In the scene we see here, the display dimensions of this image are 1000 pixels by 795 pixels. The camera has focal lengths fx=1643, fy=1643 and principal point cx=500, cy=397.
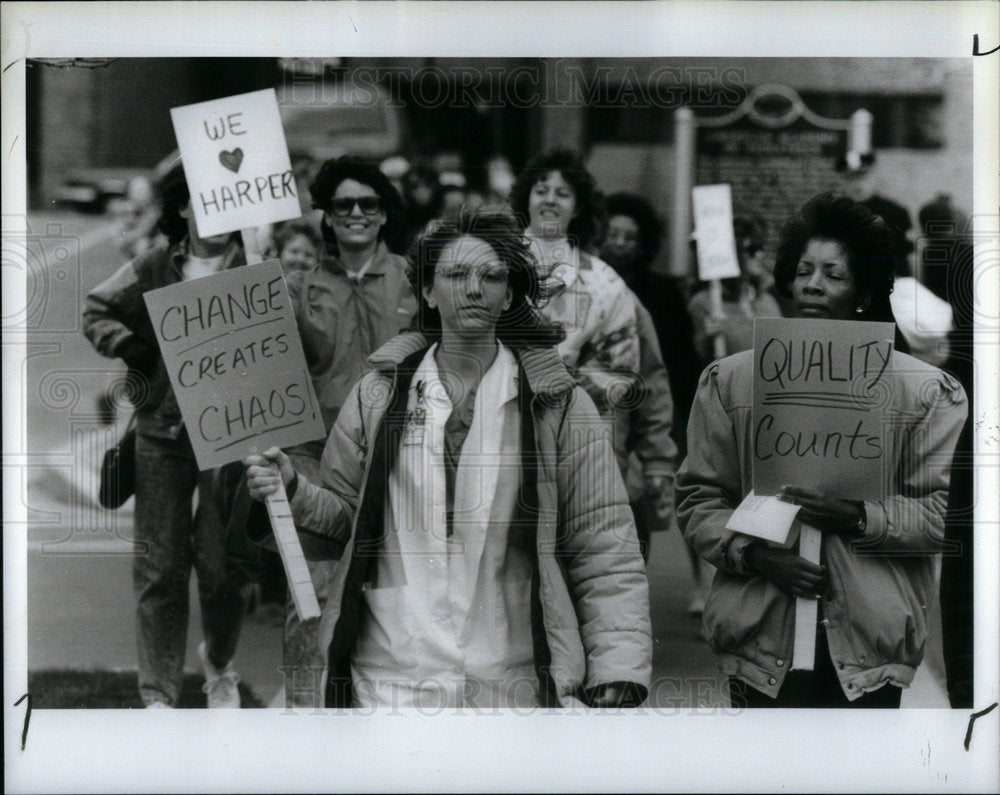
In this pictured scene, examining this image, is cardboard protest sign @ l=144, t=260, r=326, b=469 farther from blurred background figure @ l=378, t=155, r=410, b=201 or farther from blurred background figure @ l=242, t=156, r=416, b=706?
blurred background figure @ l=378, t=155, r=410, b=201

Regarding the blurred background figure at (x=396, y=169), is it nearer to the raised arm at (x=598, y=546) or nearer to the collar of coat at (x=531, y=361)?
the collar of coat at (x=531, y=361)

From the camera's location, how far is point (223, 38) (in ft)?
20.0

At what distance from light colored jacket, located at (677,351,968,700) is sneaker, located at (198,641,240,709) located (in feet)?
5.86

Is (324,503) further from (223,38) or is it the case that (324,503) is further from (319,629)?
(223,38)

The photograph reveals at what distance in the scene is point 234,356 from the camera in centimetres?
612

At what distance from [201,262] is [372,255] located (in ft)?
2.09

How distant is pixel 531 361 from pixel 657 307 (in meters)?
0.51

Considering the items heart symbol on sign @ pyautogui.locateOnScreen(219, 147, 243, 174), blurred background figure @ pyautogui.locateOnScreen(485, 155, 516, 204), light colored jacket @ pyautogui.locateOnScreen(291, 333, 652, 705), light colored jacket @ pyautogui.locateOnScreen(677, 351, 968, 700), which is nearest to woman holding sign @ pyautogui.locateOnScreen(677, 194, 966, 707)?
light colored jacket @ pyautogui.locateOnScreen(677, 351, 968, 700)

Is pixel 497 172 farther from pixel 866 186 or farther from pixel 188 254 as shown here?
pixel 866 186

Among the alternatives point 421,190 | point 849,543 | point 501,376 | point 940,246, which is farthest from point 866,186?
point 421,190

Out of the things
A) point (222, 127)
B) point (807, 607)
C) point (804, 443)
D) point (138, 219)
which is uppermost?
point (222, 127)

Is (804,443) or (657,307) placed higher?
(657,307)

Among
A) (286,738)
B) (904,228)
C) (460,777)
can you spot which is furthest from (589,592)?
(904,228)

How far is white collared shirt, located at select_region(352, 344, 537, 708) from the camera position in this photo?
6.08 m
